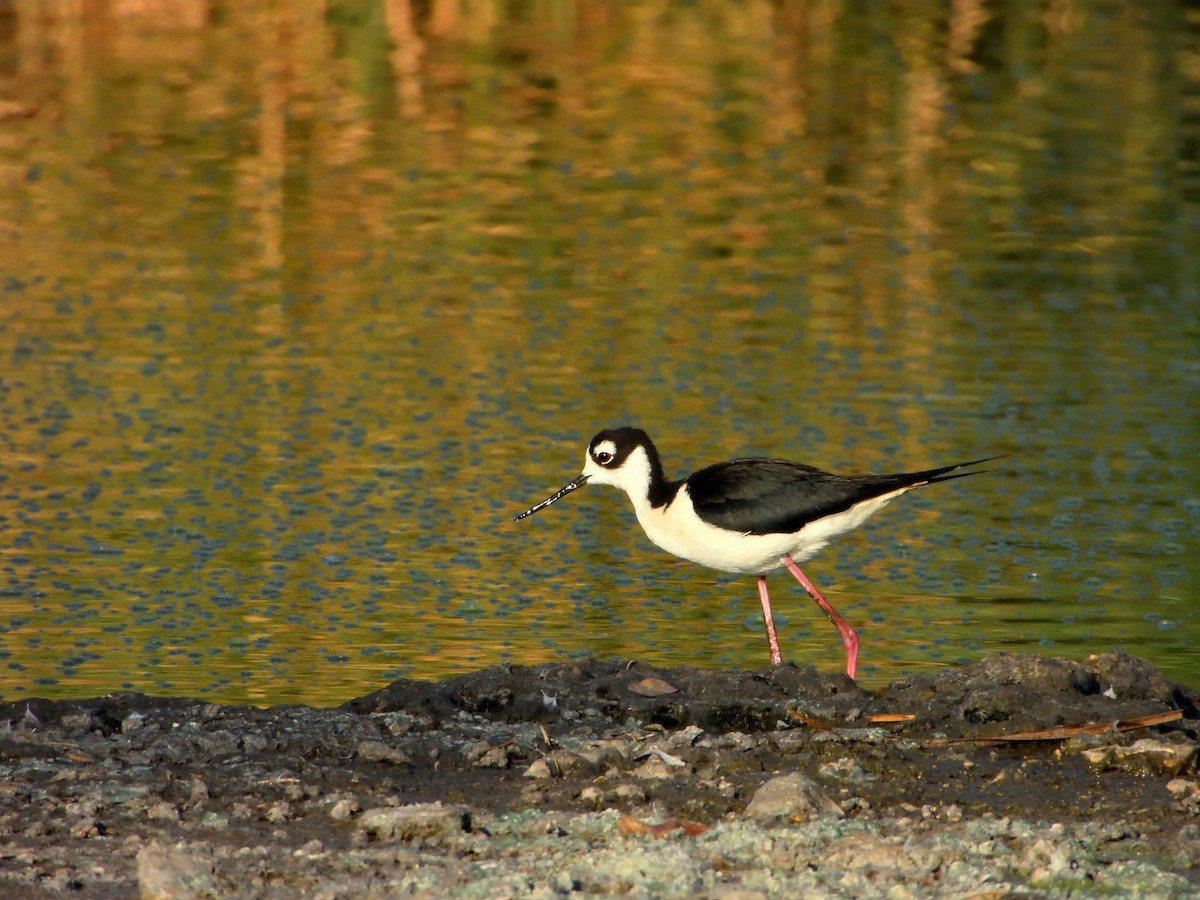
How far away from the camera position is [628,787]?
6734 mm

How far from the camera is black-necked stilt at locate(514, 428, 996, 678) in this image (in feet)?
29.4

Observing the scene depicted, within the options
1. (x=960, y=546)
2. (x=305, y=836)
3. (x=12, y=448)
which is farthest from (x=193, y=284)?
(x=305, y=836)

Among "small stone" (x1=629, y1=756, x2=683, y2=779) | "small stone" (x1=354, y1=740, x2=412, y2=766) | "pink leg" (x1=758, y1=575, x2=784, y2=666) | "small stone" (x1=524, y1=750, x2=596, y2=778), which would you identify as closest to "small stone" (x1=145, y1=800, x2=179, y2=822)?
"small stone" (x1=354, y1=740, x2=412, y2=766)

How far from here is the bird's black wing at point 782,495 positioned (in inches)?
353

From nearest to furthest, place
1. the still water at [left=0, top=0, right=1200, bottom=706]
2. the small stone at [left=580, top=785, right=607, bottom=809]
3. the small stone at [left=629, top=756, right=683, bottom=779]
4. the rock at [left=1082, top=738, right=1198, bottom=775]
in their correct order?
the small stone at [left=580, top=785, right=607, bottom=809] → the small stone at [left=629, top=756, right=683, bottom=779] → the rock at [left=1082, top=738, right=1198, bottom=775] → the still water at [left=0, top=0, right=1200, bottom=706]

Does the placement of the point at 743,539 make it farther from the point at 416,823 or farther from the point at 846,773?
the point at 416,823

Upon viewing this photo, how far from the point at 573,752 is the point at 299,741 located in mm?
958

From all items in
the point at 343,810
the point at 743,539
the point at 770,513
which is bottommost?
the point at 743,539

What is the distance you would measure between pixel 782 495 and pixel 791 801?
2632 millimetres

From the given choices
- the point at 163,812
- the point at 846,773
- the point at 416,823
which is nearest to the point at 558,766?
the point at 416,823

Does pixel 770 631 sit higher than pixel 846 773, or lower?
lower

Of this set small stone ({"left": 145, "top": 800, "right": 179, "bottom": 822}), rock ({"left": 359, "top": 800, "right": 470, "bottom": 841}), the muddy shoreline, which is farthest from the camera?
small stone ({"left": 145, "top": 800, "right": 179, "bottom": 822})

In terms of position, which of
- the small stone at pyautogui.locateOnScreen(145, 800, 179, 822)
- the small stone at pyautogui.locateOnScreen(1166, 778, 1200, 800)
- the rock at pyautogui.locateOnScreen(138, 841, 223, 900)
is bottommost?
the small stone at pyautogui.locateOnScreen(1166, 778, 1200, 800)

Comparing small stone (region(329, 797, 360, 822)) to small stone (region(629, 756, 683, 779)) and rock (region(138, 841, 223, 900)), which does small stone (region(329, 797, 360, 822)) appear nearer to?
rock (region(138, 841, 223, 900))
